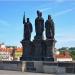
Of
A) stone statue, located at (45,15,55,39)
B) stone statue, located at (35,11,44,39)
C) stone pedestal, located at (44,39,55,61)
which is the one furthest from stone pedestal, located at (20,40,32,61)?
stone statue, located at (45,15,55,39)

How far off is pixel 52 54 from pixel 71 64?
156 inches

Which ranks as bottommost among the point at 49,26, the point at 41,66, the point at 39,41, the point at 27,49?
the point at 41,66

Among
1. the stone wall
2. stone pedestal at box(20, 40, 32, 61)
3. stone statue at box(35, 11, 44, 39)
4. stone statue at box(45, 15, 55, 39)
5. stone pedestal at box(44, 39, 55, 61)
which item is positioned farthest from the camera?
stone pedestal at box(20, 40, 32, 61)

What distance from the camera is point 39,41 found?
25828mm

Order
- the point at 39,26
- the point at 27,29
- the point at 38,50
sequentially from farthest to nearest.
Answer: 1. the point at 27,29
2. the point at 39,26
3. the point at 38,50

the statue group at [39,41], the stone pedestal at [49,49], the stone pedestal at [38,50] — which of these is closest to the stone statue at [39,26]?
the statue group at [39,41]

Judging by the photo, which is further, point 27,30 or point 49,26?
point 27,30

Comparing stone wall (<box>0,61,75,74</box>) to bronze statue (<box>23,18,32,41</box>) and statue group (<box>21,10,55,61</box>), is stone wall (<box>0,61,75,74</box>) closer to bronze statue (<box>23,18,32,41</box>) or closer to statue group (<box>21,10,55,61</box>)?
statue group (<box>21,10,55,61</box>)

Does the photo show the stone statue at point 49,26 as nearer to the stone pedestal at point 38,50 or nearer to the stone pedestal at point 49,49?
the stone pedestal at point 49,49

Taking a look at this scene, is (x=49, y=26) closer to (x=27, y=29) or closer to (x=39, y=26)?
(x=39, y=26)

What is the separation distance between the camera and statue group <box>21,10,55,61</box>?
83.6 ft

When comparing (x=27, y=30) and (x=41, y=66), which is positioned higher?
(x=27, y=30)

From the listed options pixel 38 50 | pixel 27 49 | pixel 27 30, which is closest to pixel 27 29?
pixel 27 30

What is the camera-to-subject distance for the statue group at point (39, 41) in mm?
25484
